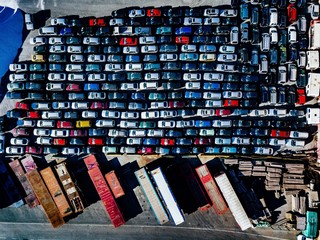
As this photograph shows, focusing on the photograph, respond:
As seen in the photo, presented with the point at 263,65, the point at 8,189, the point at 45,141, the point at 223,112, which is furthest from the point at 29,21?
the point at 263,65

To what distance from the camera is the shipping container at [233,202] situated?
5697 cm

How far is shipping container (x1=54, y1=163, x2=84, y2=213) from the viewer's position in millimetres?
57938

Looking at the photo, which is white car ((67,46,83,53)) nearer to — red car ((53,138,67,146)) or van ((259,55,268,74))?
red car ((53,138,67,146))

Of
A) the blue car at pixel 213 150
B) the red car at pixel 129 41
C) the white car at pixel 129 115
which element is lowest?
the blue car at pixel 213 150

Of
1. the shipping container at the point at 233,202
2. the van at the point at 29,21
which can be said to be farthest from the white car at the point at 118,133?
the van at the point at 29,21

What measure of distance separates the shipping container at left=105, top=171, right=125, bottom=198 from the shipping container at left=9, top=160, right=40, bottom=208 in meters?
10.2

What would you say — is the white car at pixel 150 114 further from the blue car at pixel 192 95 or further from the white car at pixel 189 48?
the white car at pixel 189 48

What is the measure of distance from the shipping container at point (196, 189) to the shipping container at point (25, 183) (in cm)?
2030

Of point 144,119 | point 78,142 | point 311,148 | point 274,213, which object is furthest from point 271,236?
point 78,142

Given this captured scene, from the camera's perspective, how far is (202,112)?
5944cm

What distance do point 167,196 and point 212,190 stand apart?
6026 mm

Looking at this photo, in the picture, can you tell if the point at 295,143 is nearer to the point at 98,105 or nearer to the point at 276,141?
the point at 276,141

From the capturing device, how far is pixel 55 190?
57938 millimetres

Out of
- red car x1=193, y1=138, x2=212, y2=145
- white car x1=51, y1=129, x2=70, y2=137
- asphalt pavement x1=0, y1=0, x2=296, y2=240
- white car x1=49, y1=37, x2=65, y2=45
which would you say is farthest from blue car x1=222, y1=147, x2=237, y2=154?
white car x1=49, y1=37, x2=65, y2=45
